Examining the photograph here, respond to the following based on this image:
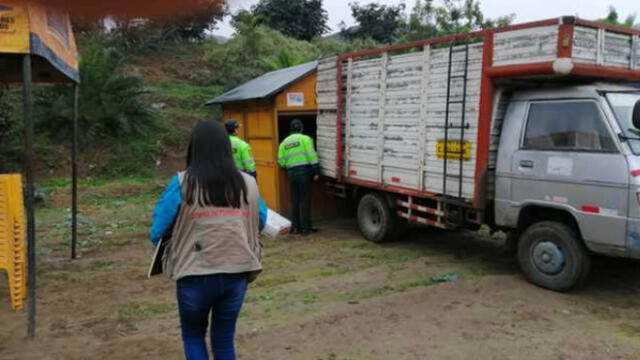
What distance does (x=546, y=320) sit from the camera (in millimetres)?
5066

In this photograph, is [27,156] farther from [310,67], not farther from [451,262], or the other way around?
[310,67]

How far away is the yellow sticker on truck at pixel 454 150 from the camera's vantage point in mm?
6410

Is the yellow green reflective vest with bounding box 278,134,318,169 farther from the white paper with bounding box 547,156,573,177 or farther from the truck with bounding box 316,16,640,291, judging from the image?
the white paper with bounding box 547,156,573,177

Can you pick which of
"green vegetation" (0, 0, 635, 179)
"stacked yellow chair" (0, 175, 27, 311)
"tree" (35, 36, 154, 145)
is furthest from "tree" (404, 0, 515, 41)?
"stacked yellow chair" (0, 175, 27, 311)

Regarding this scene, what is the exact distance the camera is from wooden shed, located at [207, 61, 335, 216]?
954cm

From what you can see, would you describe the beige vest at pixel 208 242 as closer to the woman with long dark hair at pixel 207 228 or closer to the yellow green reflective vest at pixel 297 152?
the woman with long dark hair at pixel 207 228

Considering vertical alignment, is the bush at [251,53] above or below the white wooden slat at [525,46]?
above

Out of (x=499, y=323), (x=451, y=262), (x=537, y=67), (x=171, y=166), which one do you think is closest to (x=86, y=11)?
(x=499, y=323)

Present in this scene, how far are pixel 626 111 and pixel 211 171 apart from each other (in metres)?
4.31

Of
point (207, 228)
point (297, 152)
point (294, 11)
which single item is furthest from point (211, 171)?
point (297, 152)

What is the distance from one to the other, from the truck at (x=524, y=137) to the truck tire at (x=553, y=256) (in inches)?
0.4

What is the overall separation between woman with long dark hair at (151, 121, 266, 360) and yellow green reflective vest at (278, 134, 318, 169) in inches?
217

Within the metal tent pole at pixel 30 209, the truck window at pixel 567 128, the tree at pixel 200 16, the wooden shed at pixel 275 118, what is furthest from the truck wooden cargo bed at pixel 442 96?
the tree at pixel 200 16

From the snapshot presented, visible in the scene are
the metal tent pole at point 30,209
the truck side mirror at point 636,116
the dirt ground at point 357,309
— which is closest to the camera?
the dirt ground at point 357,309
